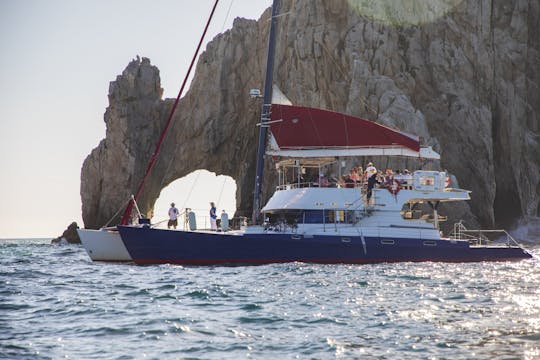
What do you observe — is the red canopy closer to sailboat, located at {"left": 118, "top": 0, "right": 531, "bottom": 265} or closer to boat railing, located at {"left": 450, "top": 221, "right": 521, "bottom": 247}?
sailboat, located at {"left": 118, "top": 0, "right": 531, "bottom": 265}

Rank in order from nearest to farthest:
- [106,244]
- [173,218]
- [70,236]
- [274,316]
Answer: [274,316] < [106,244] < [173,218] < [70,236]

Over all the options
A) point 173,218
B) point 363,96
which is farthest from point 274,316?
point 363,96

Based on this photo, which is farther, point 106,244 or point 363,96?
point 363,96

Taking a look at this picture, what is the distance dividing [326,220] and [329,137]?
13.0 ft

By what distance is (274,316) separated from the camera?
14.0 metres

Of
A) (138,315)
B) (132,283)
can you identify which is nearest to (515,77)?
(132,283)

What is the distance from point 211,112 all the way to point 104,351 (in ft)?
201

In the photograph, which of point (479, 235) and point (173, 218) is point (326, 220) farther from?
point (479, 235)

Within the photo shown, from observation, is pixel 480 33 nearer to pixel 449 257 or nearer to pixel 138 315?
pixel 449 257

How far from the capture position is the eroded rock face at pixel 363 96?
197ft

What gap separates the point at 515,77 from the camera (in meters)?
67.8

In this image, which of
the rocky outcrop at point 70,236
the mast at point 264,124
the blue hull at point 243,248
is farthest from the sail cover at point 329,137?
the rocky outcrop at point 70,236

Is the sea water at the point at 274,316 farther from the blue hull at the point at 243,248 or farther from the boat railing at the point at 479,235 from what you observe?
the boat railing at the point at 479,235

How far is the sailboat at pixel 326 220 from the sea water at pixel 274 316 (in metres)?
5.23
